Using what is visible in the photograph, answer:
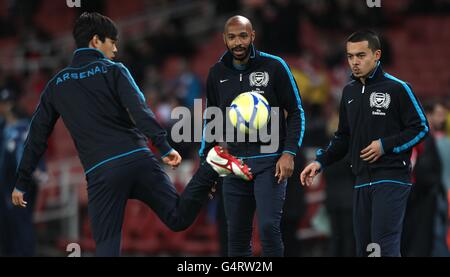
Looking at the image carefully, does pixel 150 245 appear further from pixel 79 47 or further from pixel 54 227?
pixel 79 47

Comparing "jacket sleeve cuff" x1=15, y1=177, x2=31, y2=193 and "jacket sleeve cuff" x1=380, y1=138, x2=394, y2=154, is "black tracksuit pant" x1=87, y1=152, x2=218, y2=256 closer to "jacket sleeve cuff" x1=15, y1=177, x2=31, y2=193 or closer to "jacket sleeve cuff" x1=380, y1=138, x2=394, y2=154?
"jacket sleeve cuff" x1=15, y1=177, x2=31, y2=193

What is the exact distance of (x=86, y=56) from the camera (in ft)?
26.8

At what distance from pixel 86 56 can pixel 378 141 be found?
8.06 ft

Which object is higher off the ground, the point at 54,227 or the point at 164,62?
the point at 164,62

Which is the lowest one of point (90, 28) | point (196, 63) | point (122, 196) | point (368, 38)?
point (122, 196)

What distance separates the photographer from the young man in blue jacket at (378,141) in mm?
7891

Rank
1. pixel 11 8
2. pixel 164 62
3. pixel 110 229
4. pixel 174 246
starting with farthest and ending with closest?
1. pixel 11 8
2. pixel 164 62
3. pixel 174 246
4. pixel 110 229

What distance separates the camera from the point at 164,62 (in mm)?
19719

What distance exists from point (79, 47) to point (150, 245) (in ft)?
23.4

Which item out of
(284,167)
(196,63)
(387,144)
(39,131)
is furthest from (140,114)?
(196,63)

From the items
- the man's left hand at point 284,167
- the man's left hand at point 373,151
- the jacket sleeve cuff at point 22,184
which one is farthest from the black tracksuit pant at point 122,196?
the man's left hand at point 373,151

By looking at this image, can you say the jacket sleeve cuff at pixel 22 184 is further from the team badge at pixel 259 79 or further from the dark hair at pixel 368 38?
the dark hair at pixel 368 38

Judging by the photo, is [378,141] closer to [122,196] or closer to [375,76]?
[375,76]
